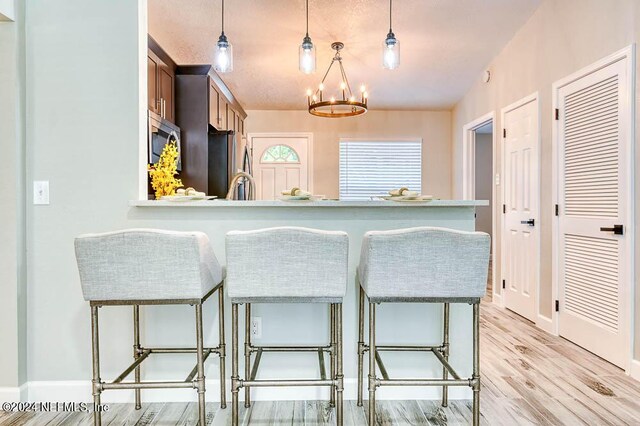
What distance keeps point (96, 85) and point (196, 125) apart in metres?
1.92

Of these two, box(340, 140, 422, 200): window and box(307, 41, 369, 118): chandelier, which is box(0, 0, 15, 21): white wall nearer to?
box(307, 41, 369, 118): chandelier

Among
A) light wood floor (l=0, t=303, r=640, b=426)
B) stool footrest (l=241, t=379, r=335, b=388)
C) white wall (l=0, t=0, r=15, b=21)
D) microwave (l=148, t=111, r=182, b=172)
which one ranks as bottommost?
light wood floor (l=0, t=303, r=640, b=426)

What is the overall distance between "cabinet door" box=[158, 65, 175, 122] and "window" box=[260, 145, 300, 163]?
247 centimetres

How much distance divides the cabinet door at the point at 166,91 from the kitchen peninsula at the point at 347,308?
1.84 meters

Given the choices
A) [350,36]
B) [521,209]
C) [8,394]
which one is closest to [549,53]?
[521,209]

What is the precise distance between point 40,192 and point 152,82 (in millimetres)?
1566

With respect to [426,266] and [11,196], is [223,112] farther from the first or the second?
[426,266]

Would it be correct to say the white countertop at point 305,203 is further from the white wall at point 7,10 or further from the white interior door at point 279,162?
the white interior door at point 279,162

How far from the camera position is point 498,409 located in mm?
2096

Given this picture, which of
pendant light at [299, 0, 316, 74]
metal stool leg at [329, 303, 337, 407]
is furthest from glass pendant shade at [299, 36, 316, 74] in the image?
metal stool leg at [329, 303, 337, 407]

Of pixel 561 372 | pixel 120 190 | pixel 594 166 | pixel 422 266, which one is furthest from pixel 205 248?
pixel 594 166

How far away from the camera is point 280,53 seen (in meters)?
4.38

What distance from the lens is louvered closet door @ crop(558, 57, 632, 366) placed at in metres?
2.64

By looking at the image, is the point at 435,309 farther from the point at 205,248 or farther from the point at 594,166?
the point at 594,166
